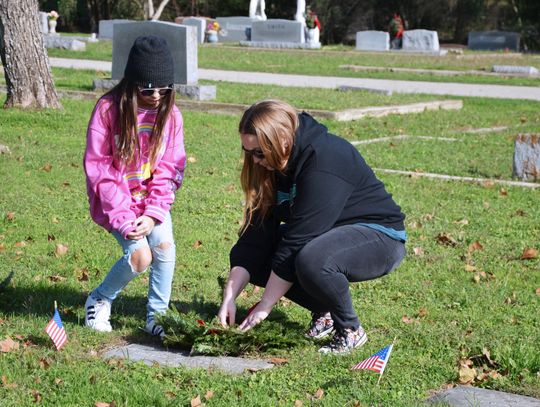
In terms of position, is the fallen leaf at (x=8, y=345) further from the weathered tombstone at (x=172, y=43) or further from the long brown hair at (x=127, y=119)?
the weathered tombstone at (x=172, y=43)

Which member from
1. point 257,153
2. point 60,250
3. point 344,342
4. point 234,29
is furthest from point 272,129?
point 234,29

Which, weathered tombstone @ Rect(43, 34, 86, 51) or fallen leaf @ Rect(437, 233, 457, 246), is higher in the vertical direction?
fallen leaf @ Rect(437, 233, 457, 246)

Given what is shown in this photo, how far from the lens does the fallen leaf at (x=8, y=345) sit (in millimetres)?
4259

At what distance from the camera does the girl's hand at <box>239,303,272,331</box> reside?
436cm

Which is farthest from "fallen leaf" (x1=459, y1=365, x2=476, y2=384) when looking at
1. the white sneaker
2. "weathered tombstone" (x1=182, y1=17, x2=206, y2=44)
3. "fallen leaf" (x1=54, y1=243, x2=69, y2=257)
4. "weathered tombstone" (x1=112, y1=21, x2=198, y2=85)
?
"weathered tombstone" (x1=182, y1=17, x2=206, y2=44)

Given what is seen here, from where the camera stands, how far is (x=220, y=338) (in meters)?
4.26

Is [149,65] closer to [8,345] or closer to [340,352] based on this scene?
[8,345]

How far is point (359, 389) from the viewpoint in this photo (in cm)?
382

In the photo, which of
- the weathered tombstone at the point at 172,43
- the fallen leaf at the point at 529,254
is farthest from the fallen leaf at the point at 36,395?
the weathered tombstone at the point at 172,43

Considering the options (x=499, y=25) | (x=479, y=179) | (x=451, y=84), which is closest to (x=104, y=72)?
(x=451, y=84)

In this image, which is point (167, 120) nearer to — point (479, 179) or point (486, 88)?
point (479, 179)

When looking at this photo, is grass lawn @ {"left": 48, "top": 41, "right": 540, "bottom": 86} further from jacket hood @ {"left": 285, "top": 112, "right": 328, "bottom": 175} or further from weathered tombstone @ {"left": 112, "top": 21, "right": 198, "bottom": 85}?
jacket hood @ {"left": 285, "top": 112, "right": 328, "bottom": 175}

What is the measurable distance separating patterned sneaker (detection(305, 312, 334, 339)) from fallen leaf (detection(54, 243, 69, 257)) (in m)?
2.22

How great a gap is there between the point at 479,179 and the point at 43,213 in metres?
4.23
